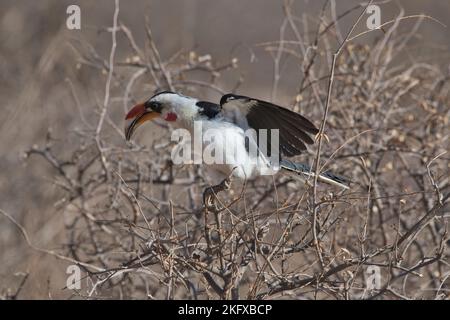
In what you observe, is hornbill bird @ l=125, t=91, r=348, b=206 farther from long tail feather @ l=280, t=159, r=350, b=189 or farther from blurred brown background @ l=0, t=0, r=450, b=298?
blurred brown background @ l=0, t=0, r=450, b=298

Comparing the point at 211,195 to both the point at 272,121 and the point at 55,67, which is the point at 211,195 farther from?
the point at 55,67

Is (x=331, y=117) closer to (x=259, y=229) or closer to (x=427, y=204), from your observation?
(x=427, y=204)

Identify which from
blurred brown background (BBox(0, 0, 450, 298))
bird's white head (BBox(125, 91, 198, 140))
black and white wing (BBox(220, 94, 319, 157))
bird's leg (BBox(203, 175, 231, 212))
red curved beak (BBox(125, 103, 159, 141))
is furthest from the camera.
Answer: blurred brown background (BBox(0, 0, 450, 298))

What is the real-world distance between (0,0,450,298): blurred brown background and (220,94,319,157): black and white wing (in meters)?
0.46

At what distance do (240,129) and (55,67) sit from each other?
13.6 feet

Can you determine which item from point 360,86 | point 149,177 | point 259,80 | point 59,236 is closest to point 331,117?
point 360,86

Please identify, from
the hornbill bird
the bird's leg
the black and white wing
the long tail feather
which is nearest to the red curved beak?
the hornbill bird

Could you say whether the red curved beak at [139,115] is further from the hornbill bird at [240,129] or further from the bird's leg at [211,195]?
the bird's leg at [211,195]

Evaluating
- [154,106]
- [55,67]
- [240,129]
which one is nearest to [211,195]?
[240,129]

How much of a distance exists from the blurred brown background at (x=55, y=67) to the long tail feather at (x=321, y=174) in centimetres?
57

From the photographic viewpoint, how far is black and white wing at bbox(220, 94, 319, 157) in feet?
→ 10.9

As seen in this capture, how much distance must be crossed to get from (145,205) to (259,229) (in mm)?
1708

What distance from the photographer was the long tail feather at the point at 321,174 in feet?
10.9

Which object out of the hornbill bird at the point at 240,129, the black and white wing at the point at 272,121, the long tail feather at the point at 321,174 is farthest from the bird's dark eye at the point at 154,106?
the long tail feather at the point at 321,174
